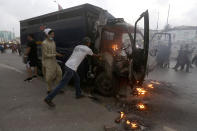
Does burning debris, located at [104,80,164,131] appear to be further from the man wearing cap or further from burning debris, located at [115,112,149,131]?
the man wearing cap

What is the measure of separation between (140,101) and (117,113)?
43.2 inches

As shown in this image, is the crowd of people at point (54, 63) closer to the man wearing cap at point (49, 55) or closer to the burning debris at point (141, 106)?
the man wearing cap at point (49, 55)

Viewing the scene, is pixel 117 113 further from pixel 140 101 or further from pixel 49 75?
A: pixel 49 75

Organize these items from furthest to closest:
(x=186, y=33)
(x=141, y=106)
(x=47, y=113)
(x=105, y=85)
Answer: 1. (x=186, y=33)
2. (x=105, y=85)
3. (x=141, y=106)
4. (x=47, y=113)

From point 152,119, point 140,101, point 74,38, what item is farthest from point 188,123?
point 74,38

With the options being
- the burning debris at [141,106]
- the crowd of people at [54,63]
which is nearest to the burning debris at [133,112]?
the burning debris at [141,106]

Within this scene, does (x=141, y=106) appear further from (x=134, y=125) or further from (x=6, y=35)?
(x=6, y=35)

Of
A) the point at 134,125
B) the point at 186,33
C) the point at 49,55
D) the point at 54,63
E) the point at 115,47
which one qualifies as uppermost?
the point at 186,33

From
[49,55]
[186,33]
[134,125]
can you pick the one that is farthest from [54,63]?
[186,33]

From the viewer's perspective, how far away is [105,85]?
445 centimetres

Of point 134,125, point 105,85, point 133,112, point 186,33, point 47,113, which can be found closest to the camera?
point 134,125

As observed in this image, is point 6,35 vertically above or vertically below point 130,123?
above

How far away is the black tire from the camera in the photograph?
4311 mm

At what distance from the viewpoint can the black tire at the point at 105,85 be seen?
4311mm
